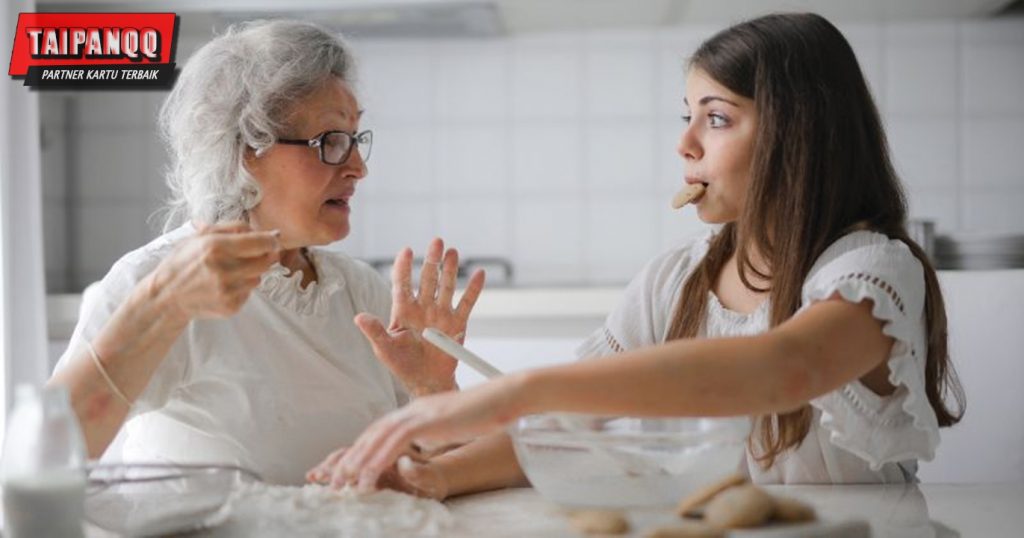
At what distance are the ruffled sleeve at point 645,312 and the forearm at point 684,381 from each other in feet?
1.98

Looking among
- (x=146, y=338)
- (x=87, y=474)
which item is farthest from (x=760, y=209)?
(x=87, y=474)

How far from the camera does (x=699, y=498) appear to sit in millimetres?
1046

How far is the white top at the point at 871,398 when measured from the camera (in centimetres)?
137

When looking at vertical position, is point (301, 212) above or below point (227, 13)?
below

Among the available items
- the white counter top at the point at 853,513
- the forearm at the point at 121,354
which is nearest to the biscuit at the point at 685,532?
the white counter top at the point at 853,513

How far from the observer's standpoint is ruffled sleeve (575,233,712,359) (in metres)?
1.86

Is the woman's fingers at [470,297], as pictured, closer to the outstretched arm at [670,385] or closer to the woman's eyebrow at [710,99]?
the woman's eyebrow at [710,99]

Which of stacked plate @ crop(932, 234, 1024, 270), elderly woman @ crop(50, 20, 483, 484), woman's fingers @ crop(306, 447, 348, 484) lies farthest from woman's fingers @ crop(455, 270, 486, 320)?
stacked plate @ crop(932, 234, 1024, 270)

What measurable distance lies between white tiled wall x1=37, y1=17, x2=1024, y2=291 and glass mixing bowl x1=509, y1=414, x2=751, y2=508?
9.46 feet

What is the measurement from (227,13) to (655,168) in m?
1.46

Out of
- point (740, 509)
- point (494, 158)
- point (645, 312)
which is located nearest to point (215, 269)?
point (740, 509)

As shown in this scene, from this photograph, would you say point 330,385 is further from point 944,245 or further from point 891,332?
point 944,245

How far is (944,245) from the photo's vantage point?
327cm

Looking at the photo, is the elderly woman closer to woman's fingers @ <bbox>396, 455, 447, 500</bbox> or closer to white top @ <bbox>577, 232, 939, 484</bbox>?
woman's fingers @ <bbox>396, 455, 447, 500</bbox>
